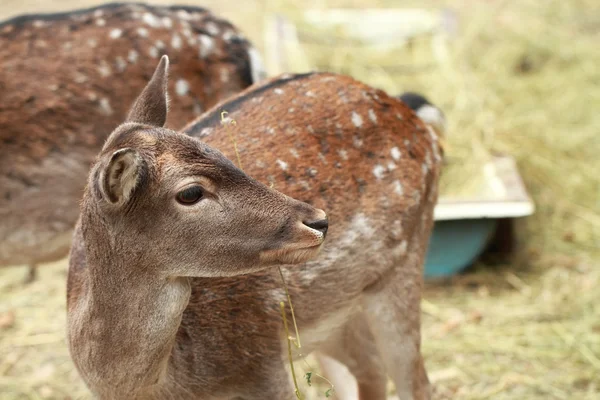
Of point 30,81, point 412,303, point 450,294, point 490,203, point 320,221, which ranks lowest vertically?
point 450,294

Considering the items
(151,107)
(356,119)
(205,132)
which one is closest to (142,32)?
(205,132)

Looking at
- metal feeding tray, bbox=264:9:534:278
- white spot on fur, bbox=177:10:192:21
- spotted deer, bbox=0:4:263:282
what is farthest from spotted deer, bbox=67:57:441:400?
metal feeding tray, bbox=264:9:534:278

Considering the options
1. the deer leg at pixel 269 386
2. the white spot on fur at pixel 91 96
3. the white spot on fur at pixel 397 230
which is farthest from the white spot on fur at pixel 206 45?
the deer leg at pixel 269 386

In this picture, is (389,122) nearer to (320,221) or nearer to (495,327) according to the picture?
(320,221)

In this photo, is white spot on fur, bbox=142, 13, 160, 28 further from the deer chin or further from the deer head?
the deer chin

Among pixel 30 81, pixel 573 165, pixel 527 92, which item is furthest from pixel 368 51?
pixel 30 81

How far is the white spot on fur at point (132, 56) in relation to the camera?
4.10 metres

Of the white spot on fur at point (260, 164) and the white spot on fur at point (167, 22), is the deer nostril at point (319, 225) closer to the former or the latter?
the white spot on fur at point (260, 164)

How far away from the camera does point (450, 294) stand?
16.9 ft

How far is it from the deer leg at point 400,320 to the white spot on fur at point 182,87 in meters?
1.46

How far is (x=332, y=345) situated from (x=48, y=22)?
2.11 meters

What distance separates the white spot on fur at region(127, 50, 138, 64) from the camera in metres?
4.10

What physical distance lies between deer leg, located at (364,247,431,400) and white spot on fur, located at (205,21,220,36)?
5.68ft

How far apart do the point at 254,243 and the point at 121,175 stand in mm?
409
